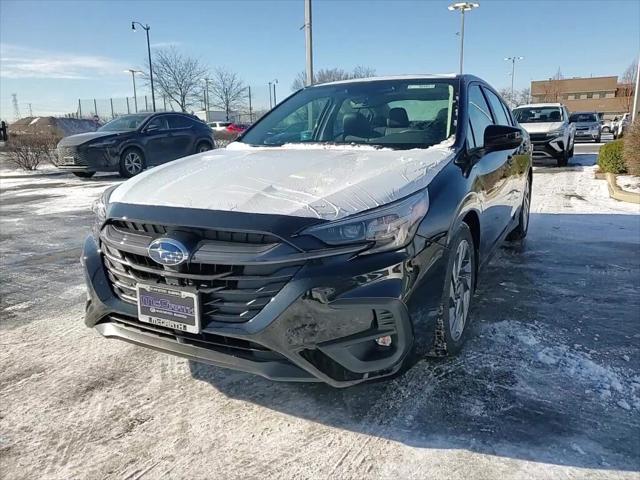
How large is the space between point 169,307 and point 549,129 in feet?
41.1

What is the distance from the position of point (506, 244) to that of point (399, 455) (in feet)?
12.9

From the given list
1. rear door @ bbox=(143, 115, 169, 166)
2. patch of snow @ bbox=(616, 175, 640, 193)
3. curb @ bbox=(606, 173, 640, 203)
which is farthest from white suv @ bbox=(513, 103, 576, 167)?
rear door @ bbox=(143, 115, 169, 166)

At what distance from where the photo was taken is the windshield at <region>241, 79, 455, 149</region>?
3.25 meters

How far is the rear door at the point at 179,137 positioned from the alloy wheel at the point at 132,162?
35.0 inches

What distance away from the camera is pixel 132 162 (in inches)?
485

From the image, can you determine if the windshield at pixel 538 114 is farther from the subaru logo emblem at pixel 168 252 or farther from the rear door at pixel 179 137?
the subaru logo emblem at pixel 168 252

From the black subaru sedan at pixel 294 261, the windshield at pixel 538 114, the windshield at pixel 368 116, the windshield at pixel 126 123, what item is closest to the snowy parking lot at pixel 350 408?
the black subaru sedan at pixel 294 261

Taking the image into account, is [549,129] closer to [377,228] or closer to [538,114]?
[538,114]

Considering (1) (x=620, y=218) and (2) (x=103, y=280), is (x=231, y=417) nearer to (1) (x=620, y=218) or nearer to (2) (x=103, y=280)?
(2) (x=103, y=280)

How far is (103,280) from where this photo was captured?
97.4 inches

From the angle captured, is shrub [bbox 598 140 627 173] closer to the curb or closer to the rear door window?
the curb

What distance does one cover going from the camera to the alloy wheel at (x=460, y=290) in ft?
8.91

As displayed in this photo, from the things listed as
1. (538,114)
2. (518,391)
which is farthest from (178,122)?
(518,391)

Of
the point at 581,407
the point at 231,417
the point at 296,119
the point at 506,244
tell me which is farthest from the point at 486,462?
the point at 506,244
